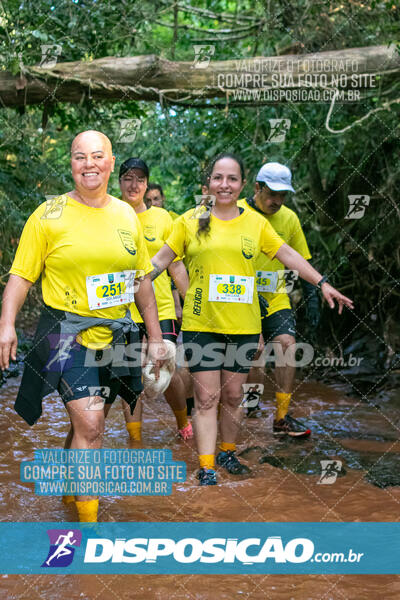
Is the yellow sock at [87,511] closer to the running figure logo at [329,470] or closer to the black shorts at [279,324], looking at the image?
the running figure logo at [329,470]

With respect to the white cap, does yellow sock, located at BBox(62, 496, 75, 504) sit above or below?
below

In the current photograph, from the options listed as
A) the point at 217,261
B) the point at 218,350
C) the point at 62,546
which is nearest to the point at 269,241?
the point at 217,261

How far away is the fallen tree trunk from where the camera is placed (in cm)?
703

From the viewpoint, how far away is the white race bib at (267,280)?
592cm

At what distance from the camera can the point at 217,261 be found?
15.0 feet

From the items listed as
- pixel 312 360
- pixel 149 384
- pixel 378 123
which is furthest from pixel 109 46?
pixel 149 384

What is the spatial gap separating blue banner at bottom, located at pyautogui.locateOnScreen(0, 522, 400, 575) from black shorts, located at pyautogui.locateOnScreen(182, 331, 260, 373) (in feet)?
3.46

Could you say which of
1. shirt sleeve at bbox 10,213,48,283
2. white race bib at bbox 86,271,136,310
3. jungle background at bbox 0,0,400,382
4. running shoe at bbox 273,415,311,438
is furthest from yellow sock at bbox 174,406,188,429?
jungle background at bbox 0,0,400,382

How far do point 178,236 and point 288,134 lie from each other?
4.92 m

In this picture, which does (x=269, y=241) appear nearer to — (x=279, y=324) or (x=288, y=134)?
(x=279, y=324)

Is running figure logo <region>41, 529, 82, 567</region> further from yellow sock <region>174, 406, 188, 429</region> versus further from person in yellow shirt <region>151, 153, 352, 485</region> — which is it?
yellow sock <region>174, 406, 188, 429</region>

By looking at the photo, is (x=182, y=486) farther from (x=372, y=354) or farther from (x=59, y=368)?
(x=372, y=354)

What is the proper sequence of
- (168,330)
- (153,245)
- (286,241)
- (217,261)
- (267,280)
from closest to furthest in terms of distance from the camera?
(217,261) < (153,245) < (168,330) < (286,241) < (267,280)

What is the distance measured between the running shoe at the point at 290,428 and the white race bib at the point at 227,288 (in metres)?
1.66
